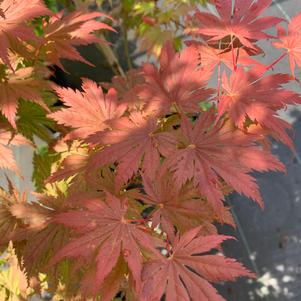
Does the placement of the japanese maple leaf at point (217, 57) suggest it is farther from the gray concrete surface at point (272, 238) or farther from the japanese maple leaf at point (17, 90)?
the gray concrete surface at point (272, 238)

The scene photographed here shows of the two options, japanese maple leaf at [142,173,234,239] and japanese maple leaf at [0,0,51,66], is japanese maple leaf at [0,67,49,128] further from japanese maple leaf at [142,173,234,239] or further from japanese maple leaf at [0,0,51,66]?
japanese maple leaf at [142,173,234,239]

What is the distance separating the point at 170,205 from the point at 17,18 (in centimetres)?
70

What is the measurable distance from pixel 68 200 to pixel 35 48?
21.8 inches

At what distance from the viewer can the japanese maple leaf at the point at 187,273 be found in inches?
A: 37.4

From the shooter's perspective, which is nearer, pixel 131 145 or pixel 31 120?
pixel 131 145

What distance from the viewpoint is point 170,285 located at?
0.96 metres

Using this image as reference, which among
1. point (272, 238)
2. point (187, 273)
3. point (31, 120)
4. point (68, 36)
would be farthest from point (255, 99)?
point (272, 238)

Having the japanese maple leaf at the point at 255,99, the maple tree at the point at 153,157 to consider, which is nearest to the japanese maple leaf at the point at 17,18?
the maple tree at the point at 153,157

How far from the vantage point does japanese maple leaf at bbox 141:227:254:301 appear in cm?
95

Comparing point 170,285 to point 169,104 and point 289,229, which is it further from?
point 289,229

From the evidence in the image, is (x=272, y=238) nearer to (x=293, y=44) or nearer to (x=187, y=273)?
(x=293, y=44)

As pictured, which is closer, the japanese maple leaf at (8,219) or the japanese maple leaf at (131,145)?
the japanese maple leaf at (131,145)

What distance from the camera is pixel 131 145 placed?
1112 millimetres

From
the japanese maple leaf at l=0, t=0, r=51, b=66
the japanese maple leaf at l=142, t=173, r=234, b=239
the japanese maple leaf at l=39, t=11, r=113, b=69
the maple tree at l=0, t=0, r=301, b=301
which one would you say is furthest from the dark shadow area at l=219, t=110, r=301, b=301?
the japanese maple leaf at l=0, t=0, r=51, b=66
